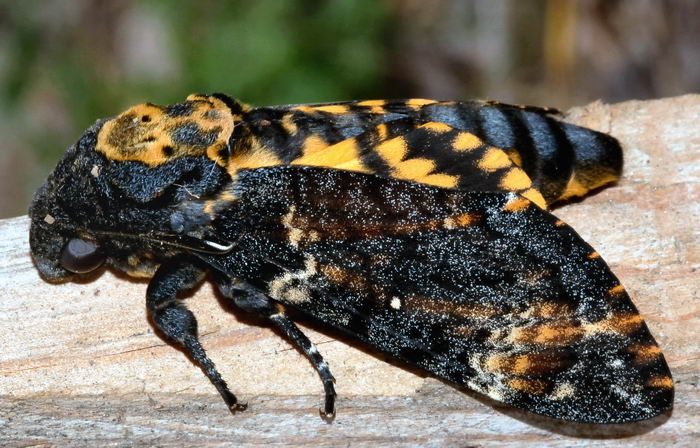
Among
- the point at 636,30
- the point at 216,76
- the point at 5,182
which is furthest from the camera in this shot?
the point at 5,182

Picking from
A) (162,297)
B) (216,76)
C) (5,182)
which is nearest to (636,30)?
(216,76)

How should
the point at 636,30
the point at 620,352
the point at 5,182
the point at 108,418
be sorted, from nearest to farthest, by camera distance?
the point at 620,352, the point at 108,418, the point at 636,30, the point at 5,182

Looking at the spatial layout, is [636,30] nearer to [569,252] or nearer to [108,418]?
[569,252]

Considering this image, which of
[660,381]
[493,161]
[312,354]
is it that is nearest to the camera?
[660,381]

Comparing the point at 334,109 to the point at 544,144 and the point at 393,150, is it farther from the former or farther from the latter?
the point at 544,144

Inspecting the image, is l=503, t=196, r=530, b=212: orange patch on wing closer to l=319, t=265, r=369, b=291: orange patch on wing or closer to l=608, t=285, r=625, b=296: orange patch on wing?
l=608, t=285, r=625, b=296: orange patch on wing

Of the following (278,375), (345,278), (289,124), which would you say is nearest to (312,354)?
(278,375)

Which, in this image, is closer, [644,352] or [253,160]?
[644,352]

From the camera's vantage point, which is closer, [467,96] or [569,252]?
[569,252]
